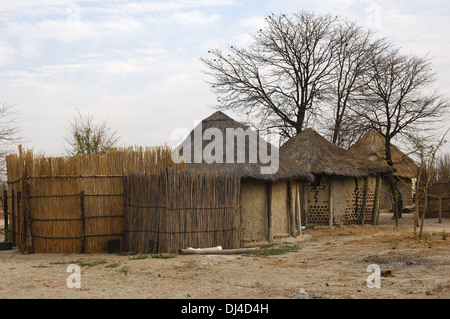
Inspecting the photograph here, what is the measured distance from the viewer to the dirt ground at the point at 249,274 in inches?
271

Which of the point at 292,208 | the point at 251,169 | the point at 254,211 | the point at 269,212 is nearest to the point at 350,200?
the point at 292,208

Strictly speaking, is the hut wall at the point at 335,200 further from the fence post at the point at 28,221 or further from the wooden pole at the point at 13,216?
the fence post at the point at 28,221

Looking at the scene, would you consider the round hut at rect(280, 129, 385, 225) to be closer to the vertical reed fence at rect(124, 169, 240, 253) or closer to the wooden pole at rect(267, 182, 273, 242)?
the wooden pole at rect(267, 182, 273, 242)

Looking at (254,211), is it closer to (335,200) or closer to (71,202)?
(71,202)

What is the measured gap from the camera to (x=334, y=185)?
59.1 feet

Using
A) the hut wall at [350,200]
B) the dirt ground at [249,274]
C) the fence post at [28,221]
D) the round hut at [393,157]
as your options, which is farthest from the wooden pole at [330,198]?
the fence post at [28,221]

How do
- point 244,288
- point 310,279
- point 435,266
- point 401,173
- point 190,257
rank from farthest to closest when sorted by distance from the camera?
point 401,173 → point 190,257 → point 435,266 → point 310,279 → point 244,288

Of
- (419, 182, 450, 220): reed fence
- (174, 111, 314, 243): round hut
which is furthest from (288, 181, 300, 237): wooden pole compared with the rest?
(419, 182, 450, 220): reed fence

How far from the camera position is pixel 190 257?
1028 centimetres

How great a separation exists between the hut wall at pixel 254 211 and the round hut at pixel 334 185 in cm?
462

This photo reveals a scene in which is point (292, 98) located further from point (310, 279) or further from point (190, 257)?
point (310, 279)

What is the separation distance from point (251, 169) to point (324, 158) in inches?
245
